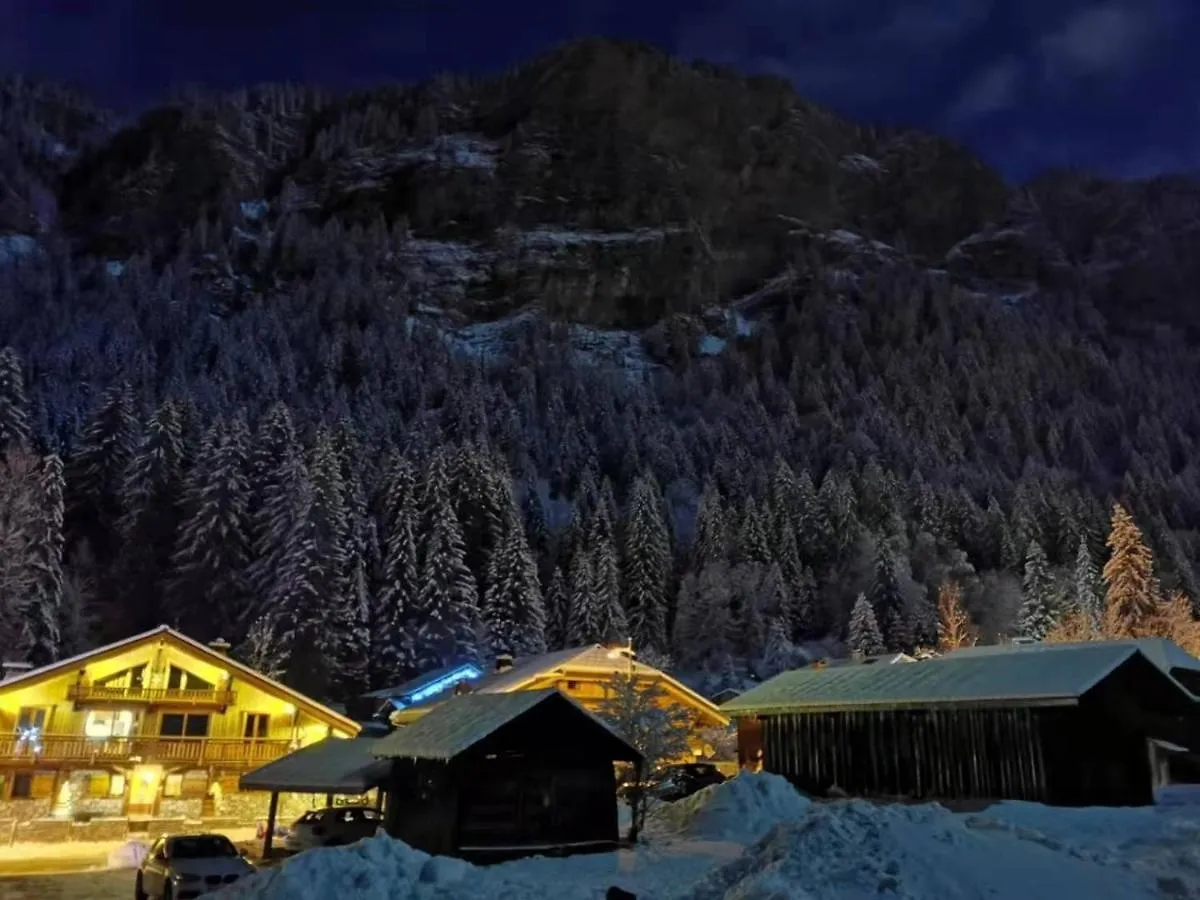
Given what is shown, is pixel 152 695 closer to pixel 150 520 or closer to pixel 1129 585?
pixel 150 520

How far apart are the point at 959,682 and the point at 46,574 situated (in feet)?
156

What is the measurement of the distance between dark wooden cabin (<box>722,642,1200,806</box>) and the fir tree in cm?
→ 3708

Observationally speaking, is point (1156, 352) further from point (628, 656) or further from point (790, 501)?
point (628, 656)

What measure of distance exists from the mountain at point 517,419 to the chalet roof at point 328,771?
26488mm

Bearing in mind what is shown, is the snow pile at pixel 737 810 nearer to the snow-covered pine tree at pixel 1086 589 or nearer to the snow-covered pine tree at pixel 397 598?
the snow-covered pine tree at pixel 397 598

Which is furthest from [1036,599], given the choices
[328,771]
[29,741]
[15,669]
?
[15,669]

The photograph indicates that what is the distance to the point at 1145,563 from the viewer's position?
64312mm

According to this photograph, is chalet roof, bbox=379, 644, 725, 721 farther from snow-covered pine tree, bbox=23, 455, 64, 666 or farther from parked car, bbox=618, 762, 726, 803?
snow-covered pine tree, bbox=23, 455, 64, 666

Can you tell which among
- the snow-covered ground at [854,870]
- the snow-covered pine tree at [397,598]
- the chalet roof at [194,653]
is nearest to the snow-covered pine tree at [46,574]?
the chalet roof at [194,653]

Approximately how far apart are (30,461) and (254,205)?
145 m

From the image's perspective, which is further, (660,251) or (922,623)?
(660,251)

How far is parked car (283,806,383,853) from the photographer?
2695cm

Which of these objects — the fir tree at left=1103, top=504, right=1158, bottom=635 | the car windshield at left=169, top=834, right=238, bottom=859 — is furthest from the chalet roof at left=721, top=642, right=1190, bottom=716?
the fir tree at left=1103, top=504, right=1158, bottom=635

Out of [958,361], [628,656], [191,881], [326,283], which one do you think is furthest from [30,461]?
[958,361]
